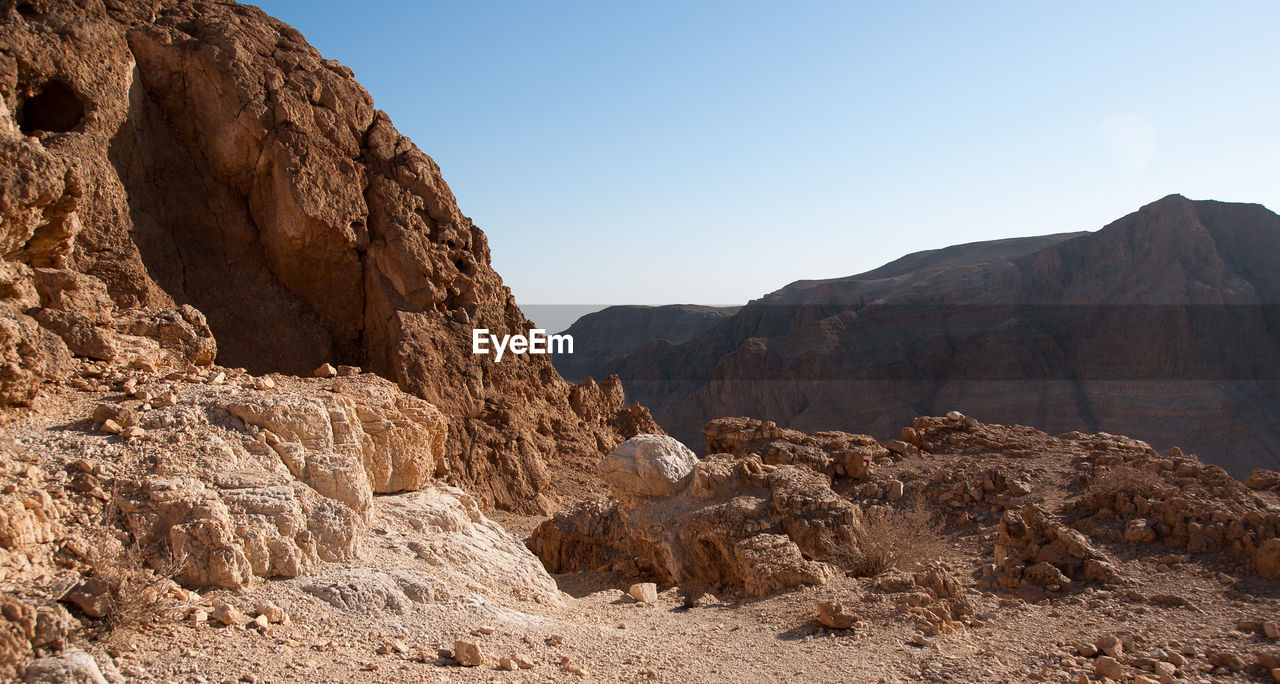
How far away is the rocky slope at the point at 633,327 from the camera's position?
222 ft

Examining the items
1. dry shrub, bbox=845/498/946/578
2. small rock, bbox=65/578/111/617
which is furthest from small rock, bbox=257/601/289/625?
dry shrub, bbox=845/498/946/578

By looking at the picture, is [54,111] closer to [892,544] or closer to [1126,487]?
[892,544]

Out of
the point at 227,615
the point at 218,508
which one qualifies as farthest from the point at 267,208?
the point at 227,615

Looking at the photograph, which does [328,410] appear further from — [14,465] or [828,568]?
[828,568]

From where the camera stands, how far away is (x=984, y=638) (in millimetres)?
6262

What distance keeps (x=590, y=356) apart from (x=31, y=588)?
62990 millimetres

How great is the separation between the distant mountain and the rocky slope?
72.3 ft

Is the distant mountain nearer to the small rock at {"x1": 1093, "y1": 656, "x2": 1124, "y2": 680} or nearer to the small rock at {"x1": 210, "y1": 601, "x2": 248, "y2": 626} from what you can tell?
the small rock at {"x1": 1093, "y1": 656, "x2": 1124, "y2": 680}

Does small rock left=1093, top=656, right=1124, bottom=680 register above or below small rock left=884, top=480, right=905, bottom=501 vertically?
below

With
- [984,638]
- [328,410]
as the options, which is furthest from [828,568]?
[328,410]

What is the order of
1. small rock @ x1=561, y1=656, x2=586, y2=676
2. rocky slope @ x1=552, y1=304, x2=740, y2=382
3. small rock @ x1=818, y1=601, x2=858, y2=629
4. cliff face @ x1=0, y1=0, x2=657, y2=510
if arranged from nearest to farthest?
small rock @ x1=561, y1=656, x2=586, y2=676
small rock @ x1=818, y1=601, x2=858, y2=629
cliff face @ x1=0, y1=0, x2=657, y2=510
rocky slope @ x1=552, y1=304, x2=740, y2=382

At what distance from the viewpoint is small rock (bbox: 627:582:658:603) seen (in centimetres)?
785

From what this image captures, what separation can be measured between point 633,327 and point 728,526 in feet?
201

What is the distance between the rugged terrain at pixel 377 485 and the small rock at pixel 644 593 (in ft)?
0.08
